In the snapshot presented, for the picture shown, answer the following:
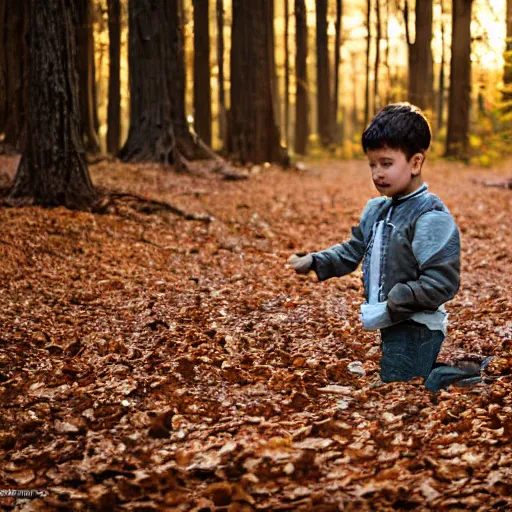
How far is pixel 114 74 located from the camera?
16.4 meters

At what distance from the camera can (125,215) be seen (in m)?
7.66

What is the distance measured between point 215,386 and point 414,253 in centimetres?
144

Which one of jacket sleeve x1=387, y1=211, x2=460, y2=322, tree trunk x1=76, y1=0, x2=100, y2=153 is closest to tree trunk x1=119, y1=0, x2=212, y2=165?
tree trunk x1=76, y1=0, x2=100, y2=153

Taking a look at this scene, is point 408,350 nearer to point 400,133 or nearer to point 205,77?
point 400,133

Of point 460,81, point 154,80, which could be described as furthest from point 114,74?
point 460,81

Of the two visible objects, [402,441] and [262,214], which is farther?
[262,214]

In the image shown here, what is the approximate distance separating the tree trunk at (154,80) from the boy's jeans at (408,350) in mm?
8818

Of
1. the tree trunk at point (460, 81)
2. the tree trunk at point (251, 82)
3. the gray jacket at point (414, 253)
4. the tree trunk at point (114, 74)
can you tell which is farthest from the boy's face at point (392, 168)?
the tree trunk at point (460, 81)

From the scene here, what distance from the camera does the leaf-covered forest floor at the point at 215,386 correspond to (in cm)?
262

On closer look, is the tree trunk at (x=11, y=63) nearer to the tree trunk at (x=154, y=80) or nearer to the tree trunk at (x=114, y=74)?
the tree trunk at (x=154, y=80)

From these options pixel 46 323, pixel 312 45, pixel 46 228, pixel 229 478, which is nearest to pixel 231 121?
pixel 46 228

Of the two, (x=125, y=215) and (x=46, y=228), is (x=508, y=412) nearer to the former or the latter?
(x=46, y=228)

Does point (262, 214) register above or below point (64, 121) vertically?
below

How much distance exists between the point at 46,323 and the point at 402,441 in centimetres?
Answer: 287
